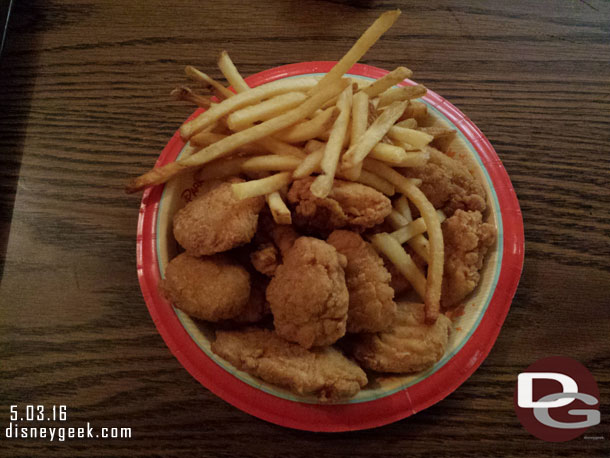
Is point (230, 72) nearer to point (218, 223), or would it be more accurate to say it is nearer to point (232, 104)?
point (232, 104)

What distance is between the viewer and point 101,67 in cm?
247

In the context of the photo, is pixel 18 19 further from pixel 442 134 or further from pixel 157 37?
pixel 442 134

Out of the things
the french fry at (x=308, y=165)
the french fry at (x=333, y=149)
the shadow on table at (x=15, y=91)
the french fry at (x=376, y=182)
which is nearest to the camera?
the french fry at (x=333, y=149)

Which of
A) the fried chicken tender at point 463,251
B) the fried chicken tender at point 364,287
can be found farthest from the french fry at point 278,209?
the fried chicken tender at point 463,251

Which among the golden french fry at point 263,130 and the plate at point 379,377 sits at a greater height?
the golden french fry at point 263,130

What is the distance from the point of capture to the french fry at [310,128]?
1.51 meters

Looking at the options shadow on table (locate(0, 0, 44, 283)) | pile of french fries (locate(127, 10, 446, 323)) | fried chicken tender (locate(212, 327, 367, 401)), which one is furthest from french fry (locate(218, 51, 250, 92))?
shadow on table (locate(0, 0, 44, 283))

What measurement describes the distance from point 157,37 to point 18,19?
0.94m

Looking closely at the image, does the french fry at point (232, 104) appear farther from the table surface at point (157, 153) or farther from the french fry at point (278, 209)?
the table surface at point (157, 153)

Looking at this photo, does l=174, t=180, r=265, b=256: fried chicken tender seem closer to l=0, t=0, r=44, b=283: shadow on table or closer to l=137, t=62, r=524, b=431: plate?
l=137, t=62, r=524, b=431: plate

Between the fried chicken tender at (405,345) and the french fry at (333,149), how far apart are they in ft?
2.11

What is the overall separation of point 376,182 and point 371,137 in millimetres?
204

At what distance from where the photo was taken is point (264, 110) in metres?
1.55

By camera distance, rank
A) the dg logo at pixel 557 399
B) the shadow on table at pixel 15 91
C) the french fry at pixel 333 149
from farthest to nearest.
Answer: the shadow on table at pixel 15 91
the dg logo at pixel 557 399
the french fry at pixel 333 149
